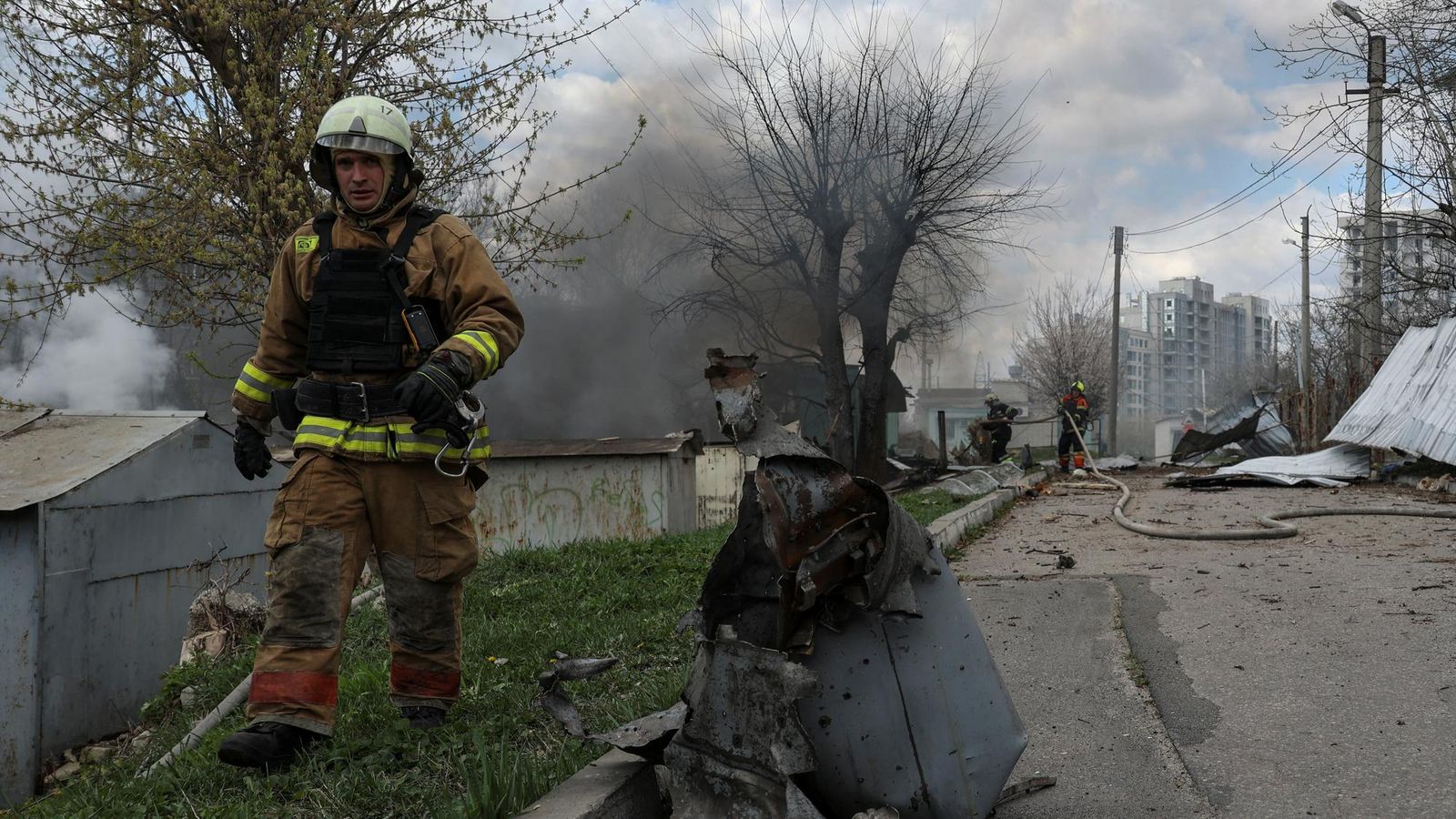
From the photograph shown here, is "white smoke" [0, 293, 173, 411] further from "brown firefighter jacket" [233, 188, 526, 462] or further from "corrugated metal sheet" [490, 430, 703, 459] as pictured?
"brown firefighter jacket" [233, 188, 526, 462]

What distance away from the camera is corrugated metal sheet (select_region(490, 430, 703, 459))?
12.7 m

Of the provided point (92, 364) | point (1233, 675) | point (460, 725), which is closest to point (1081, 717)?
point (1233, 675)

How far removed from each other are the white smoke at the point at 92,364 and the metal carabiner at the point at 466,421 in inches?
663

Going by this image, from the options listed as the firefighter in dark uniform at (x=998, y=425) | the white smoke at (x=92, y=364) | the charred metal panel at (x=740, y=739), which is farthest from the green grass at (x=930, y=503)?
the white smoke at (x=92, y=364)

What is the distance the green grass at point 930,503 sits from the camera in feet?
30.2

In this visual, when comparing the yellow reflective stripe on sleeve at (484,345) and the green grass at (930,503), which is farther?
the green grass at (930,503)

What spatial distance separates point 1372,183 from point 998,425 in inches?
348

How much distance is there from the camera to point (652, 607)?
488 centimetres

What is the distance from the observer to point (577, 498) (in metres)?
12.9

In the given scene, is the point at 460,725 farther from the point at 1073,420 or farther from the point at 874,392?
the point at 874,392

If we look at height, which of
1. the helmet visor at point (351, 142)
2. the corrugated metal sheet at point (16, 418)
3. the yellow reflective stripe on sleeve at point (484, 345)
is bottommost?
the corrugated metal sheet at point (16, 418)

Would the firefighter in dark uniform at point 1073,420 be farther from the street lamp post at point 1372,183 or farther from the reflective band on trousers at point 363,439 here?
the reflective band on trousers at point 363,439

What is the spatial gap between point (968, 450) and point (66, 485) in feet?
71.3

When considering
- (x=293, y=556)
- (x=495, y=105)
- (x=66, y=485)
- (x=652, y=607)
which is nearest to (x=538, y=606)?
(x=652, y=607)
